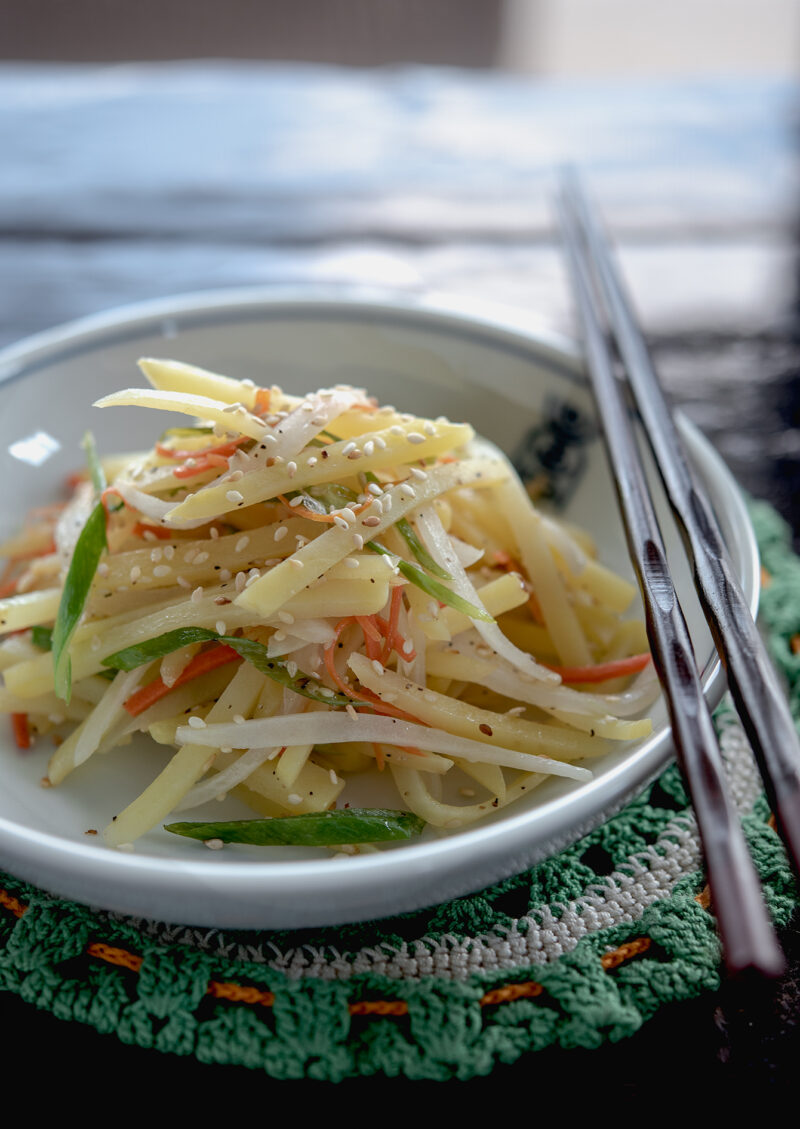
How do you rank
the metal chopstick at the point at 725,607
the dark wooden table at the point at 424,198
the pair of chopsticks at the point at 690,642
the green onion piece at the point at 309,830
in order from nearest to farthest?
the pair of chopsticks at the point at 690,642
the metal chopstick at the point at 725,607
the green onion piece at the point at 309,830
the dark wooden table at the point at 424,198

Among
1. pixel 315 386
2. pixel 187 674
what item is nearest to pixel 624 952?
pixel 187 674

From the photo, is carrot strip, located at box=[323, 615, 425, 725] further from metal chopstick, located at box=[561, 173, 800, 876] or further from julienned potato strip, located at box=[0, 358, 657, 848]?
metal chopstick, located at box=[561, 173, 800, 876]

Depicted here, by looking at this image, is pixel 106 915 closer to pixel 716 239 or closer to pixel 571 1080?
pixel 571 1080

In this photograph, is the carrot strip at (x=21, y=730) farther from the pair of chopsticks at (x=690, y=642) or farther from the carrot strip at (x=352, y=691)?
the pair of chopsticks at (x=690, y=642)

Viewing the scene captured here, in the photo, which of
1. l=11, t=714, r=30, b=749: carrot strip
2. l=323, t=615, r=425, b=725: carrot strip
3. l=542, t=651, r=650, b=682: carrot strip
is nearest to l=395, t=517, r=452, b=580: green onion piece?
l=323, t=615, r=425, b=725: carrot strip

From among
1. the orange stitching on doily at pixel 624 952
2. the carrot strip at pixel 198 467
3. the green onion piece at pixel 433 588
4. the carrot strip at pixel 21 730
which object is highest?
the carrot strip at pixel 198 467

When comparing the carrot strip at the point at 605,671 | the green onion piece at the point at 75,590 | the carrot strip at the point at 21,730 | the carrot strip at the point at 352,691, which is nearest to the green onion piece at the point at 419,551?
the carrot strip at the point at 352,691

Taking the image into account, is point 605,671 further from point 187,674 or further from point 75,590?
point 75,590
